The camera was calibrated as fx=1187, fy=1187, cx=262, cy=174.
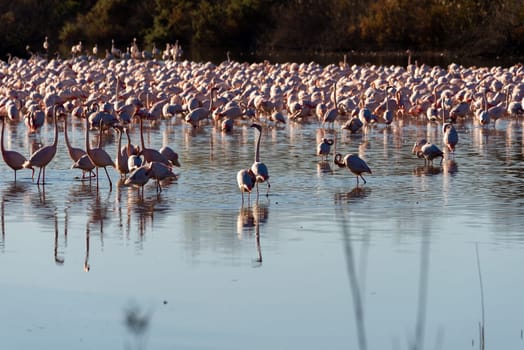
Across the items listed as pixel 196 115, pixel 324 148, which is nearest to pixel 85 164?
pixel 324 148

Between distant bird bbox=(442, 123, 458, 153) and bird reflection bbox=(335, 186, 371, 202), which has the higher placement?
distant bird bbox=(442, 123, 458, 153)

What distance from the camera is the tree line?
4238cm

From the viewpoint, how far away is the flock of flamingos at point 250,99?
17.9 m

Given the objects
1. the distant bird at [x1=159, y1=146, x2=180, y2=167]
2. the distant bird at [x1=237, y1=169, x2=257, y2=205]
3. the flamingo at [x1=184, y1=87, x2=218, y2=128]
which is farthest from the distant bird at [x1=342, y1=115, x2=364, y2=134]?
the distant bird at [x1=237, y1=169, x2=257, y2=205]

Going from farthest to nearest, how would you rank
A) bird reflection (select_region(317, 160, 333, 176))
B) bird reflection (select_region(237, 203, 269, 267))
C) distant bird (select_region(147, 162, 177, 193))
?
bird reflection (select_region(317, 160, 333, 176)) < distant bird (select_region(147, 162, 177, 193)) < bird reflection (select_region(237, 203, 269, 267))

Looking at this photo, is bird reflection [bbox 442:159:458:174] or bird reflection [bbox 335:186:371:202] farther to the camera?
bird reflection [bbox 442:159:458:174]

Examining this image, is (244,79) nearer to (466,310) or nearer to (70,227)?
(70,227)

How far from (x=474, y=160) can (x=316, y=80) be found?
11964mm

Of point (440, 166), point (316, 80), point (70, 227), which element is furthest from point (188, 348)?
point (316, 80)

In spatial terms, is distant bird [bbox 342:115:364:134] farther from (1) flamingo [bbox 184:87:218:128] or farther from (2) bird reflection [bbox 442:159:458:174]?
(2) bird reflection [bbox 442:159:458:174]

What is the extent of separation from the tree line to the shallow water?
29.1 meters

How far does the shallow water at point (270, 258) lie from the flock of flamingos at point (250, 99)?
852 mm

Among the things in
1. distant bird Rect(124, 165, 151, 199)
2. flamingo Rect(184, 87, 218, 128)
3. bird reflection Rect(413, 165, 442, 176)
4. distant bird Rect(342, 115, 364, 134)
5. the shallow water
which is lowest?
the shallow water

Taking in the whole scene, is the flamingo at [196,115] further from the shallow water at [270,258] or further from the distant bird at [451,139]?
the distant bird at [451,139]
